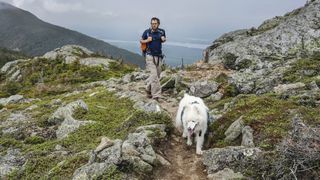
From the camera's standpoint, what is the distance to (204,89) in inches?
803

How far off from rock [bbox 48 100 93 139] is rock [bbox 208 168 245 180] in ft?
21.5

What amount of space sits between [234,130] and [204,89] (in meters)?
8.08

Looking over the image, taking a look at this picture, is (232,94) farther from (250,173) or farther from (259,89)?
(250,173)

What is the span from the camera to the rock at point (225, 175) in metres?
9.79

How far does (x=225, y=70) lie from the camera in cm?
2867

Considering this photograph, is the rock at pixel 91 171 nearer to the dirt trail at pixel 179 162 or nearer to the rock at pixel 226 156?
the dirt trail at pixel 179 162

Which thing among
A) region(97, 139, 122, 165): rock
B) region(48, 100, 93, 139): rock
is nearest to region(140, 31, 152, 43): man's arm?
region(48, 100, 93, 139): rock

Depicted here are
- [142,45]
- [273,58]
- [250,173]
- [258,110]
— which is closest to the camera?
[250,173]

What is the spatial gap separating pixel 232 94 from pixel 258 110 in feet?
19.4

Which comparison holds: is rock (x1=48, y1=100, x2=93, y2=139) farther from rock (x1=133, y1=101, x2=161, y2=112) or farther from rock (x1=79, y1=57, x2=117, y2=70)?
rock (x1=79, y1=57, x2=117, y2=70)

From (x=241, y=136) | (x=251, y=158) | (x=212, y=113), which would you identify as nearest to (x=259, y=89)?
(x=212, y=113)

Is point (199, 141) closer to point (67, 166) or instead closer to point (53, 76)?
point (67, 166)

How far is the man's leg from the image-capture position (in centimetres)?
1852

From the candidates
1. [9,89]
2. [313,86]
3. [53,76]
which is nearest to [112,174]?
[313,86]
